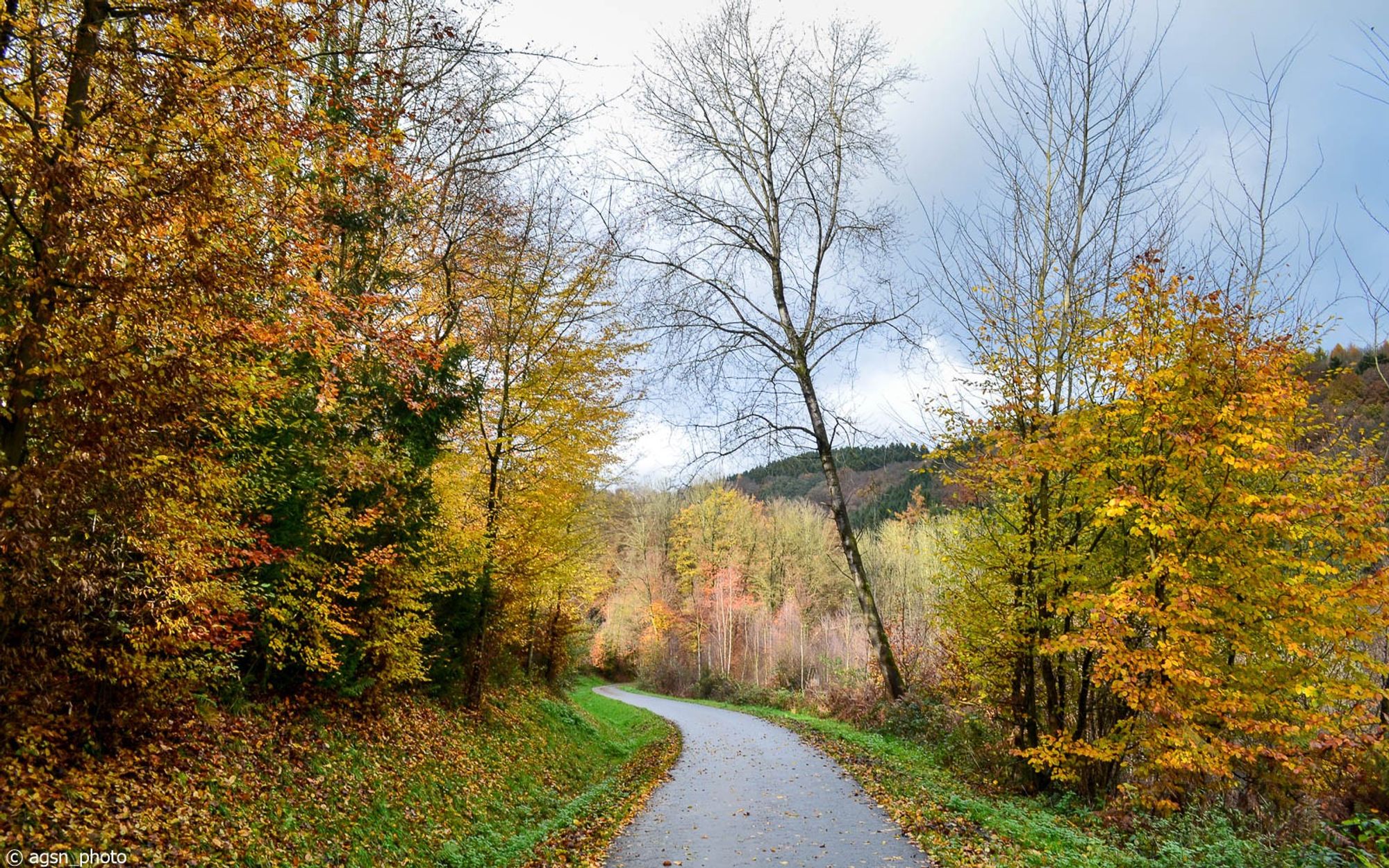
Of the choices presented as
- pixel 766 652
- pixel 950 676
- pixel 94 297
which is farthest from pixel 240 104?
pixel 766 652

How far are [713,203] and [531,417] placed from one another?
6136 millimetres

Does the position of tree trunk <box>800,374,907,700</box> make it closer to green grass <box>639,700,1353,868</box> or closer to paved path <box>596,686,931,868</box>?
paved path <box>596,686,931,868</box>

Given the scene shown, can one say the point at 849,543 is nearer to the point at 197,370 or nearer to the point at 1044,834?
the point at 1044,834

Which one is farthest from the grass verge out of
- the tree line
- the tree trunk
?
the tree trunk

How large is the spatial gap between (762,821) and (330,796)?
193 inches

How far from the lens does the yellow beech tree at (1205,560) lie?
24.5 ft

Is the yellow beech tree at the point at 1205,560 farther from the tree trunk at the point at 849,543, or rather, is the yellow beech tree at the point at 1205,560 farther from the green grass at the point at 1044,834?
the tree trunk at the point at 849,543

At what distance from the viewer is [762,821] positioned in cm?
850

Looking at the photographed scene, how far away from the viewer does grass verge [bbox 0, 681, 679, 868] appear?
4.70m

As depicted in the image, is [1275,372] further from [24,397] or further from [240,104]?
[24,397]

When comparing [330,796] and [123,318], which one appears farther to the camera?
[330,796]

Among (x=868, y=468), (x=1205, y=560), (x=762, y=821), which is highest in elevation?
(x=868, y=468)

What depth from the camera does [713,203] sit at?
15.2 metres

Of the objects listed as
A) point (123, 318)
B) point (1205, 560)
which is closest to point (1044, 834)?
point (1205, 560)
